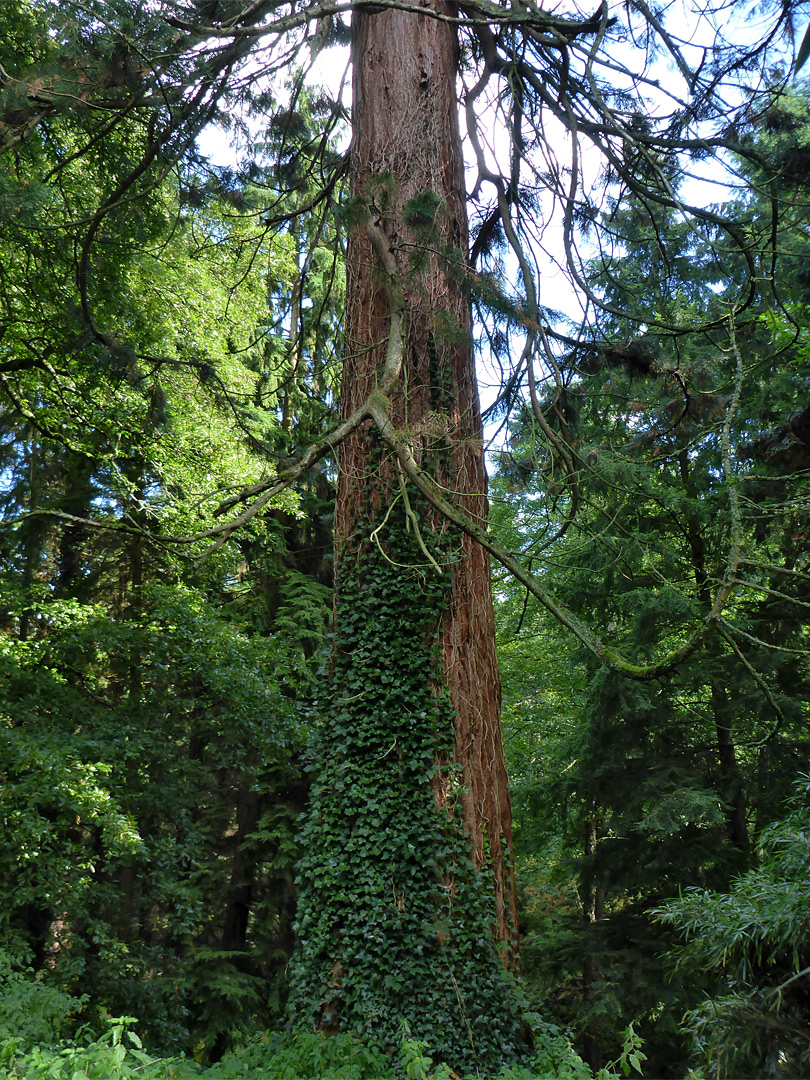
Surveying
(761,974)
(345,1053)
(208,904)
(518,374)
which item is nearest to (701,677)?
(518,374)

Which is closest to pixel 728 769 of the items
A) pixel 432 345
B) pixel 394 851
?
pixel 394 851

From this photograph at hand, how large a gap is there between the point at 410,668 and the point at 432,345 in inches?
84.9

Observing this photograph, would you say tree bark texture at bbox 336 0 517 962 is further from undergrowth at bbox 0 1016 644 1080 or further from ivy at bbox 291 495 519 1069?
undergrowth at bbox 0 1016 644 1080

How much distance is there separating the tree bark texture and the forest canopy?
0.03m

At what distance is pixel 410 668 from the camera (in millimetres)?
4691

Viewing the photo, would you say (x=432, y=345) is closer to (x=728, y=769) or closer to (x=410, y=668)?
(x=410, y=668)

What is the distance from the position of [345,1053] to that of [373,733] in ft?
5.12

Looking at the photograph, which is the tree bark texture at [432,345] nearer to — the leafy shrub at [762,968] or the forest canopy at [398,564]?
the forest canopy at [398,564]

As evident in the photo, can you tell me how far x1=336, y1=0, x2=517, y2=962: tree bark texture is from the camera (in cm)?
473

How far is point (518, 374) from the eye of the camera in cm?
579

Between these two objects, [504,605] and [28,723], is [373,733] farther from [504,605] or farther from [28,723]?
[504,605]

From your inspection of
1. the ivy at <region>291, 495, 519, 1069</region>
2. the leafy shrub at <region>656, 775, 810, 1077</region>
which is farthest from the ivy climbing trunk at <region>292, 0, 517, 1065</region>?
the leafy shrub at <region>656, 775, 810, 1077</region>

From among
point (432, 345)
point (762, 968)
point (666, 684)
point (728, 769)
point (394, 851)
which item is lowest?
point (762, 968)

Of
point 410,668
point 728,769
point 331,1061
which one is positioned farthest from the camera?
point 728,769
